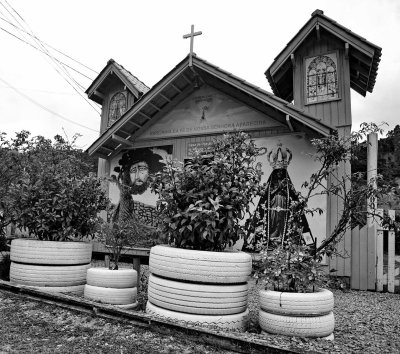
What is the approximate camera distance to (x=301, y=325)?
12.8 ft

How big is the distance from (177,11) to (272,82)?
3.57 metres

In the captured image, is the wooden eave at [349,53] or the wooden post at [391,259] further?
the wooden eave at [349,53]

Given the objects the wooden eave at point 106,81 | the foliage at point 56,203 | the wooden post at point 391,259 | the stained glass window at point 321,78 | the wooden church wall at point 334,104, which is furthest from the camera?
the wooden eave at point 106,81

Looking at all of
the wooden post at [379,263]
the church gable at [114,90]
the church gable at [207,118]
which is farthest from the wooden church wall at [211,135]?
the church gable at [114,90]

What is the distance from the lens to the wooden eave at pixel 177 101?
8.77 metres

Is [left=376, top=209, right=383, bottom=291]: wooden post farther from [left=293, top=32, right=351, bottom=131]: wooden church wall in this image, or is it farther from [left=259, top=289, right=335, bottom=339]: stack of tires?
[left=259, top=289, right=335, bottom=339]: stack of tires

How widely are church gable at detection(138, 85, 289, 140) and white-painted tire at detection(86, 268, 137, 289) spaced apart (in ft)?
17.8

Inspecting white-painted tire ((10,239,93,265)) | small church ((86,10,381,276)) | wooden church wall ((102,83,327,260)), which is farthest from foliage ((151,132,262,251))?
wooden church wall ((102,83,327,260))

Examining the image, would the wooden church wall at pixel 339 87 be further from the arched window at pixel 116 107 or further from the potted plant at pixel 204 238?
the arched window at pixel 116 107

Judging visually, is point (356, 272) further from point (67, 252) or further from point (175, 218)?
point (67, 252)

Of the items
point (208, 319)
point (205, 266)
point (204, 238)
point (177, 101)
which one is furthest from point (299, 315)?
point (177, 101)

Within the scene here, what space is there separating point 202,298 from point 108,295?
161 centimetres

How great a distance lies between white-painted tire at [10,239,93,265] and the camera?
5629 mm

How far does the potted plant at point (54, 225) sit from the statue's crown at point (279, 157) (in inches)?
171
